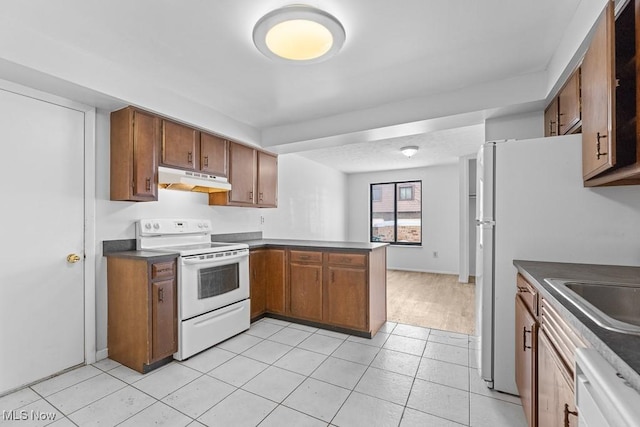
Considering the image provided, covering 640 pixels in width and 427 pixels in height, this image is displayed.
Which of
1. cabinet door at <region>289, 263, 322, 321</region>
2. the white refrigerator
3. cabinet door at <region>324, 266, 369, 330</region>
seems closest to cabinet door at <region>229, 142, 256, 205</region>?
cabinet door at <region>289, 263, 322, 321</region>

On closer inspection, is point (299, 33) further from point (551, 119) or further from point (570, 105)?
point (551, 119)

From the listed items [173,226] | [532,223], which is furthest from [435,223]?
[173,226]

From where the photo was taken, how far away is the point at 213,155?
3219 millimetres

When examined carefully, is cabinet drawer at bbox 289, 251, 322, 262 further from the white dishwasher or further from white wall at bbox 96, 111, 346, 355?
the white dishwasher

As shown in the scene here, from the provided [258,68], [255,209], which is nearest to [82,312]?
[255,209]

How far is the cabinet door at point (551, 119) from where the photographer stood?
2283 mm

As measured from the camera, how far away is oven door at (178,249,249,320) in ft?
8.29

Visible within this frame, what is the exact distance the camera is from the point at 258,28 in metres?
1.74

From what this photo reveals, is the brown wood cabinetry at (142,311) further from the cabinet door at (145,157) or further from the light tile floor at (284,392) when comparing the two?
the cabinet door at (145,157)

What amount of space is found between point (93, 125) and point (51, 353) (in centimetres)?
186

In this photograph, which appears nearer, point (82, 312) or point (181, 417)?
point (181, 417)

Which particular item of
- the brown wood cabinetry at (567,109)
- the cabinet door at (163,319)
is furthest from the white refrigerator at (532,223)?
the cabinet door at (163,319)

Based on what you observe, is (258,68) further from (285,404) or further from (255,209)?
(285,404)

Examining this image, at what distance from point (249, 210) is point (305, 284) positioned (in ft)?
4.56
